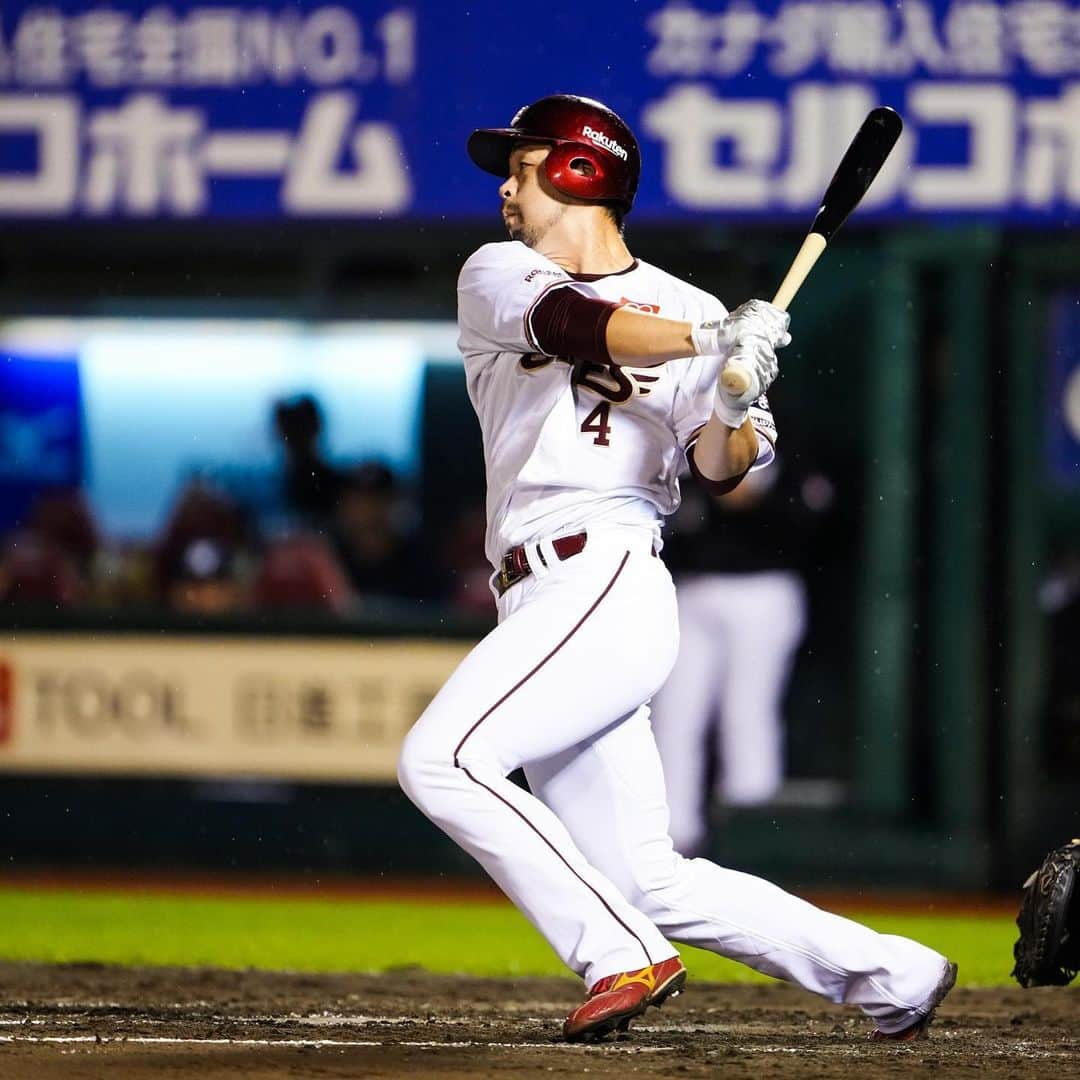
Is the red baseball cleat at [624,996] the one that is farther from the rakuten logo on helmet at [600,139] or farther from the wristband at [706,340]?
the rakuten logo on helmet at [600,139]

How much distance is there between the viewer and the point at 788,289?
139 inches

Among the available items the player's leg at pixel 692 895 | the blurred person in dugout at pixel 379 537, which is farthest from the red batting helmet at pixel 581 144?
the blurred person in dugout at pixel 379 537

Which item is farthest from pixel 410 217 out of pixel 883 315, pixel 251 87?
pixel 883 315

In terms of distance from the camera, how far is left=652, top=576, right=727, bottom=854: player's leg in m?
7.32

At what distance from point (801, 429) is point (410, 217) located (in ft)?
5.43

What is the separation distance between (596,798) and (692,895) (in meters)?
0.24

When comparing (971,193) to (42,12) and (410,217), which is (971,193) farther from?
(42,12)

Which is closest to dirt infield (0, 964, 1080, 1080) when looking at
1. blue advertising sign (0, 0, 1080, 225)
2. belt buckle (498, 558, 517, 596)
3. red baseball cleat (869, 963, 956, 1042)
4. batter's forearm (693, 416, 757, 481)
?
red baseball cleat (869, 963, 956, 1042)

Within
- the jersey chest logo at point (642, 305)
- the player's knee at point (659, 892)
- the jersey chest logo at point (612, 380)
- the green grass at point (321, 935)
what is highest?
the jersey chest logo at point (642, 305)

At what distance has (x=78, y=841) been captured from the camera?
7676 millimetres

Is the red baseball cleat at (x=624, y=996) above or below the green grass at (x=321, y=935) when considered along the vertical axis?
above

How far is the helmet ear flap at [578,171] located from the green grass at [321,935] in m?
2.47

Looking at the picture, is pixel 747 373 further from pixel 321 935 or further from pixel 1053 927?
pixel 321 935

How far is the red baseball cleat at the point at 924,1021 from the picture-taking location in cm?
368
